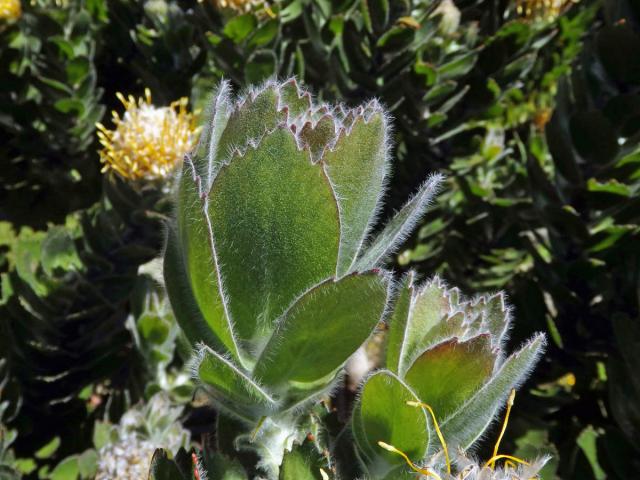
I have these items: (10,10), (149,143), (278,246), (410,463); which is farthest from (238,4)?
(410,463)

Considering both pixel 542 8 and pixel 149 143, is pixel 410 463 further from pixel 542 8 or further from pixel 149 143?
pixel 542 8

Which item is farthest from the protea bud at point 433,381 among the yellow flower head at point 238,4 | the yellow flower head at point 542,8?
the yellow flower head at point 542,8

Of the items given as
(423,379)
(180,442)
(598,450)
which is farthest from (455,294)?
(598,450)

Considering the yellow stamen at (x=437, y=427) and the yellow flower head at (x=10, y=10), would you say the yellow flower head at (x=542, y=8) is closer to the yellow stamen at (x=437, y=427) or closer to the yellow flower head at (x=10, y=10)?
the yellow flower head at (x=10, y=10)

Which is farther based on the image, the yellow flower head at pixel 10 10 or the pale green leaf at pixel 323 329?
the yellow flower head at pixel 10 10

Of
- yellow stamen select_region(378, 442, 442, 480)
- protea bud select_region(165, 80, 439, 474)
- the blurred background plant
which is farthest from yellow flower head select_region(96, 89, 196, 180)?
yellow stamen select_region(378, 442, 442, 480)

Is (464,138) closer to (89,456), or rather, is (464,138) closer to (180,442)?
(180,442)

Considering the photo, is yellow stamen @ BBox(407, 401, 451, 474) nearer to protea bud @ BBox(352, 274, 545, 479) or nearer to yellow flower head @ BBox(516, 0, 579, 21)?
protea bud @ BBox(352, 274, 545, 479)
